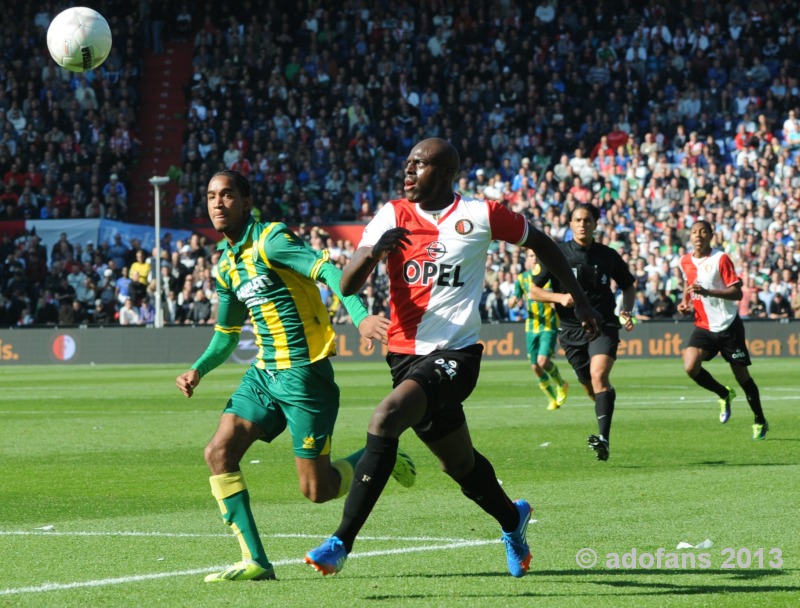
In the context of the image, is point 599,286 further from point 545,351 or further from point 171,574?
point 545,351

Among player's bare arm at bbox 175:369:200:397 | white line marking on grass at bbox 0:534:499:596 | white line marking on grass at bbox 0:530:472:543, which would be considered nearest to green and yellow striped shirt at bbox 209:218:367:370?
player's bare arm at bbox 175:369:200:397

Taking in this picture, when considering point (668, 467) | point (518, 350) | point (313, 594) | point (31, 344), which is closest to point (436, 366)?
point (313, 594)

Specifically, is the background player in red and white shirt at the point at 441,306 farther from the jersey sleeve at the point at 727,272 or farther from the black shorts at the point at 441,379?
the jersey sleeve at the point at 727,272

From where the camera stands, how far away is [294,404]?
748cm

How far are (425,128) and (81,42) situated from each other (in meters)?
27.2

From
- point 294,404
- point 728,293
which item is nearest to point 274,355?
point 294,404

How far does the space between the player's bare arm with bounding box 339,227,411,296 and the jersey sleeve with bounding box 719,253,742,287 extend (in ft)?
30.8

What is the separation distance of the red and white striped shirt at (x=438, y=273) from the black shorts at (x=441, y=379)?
0.06 meters

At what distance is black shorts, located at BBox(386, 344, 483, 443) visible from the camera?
6.83 metres

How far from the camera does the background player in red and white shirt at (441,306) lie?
679cm

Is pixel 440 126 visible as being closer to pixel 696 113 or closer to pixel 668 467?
pixel 696 113

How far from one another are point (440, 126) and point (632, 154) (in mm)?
6563

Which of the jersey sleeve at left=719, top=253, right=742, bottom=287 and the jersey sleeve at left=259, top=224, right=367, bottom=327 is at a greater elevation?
the jersey sleeve at left=259, top=224, right=367, bottom=327

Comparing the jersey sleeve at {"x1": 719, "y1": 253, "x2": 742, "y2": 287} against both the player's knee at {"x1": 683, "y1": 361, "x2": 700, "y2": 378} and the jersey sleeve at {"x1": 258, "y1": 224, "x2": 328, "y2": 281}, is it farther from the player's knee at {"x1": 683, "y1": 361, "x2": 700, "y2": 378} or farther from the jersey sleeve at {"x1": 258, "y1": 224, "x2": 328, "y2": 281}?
the jersey sleeve at {"x1": 258, "y1": 224, "x2": 328, "y2": 281}
